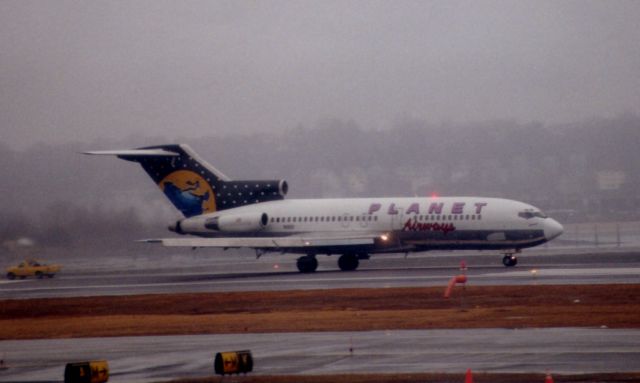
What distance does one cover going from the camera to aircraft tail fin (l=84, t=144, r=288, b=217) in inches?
2445

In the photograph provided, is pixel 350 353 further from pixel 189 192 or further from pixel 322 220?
pixel 189 192

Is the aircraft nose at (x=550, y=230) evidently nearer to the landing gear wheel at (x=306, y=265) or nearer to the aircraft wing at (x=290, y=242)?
the aircraft wing at (x=290, y=242)

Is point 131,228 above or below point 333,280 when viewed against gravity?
above

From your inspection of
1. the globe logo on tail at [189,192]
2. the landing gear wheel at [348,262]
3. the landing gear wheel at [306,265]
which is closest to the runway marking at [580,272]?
the landing gear wheel at [348,262]

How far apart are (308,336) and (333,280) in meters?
22.1

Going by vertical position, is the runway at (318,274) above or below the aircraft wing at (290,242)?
below

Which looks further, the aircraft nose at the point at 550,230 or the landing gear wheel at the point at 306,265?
the landing gear wheel at the point at 306,265

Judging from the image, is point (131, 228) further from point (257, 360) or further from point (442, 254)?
point (257, 360)

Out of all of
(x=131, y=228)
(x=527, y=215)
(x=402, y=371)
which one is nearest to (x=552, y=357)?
(x=402, y=371)

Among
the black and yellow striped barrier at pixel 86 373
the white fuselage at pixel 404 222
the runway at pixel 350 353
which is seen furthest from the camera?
the white fuselage at pixel 404 222

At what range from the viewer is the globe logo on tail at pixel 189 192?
6212 centimetres

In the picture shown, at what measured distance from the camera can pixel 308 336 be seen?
92.4ft

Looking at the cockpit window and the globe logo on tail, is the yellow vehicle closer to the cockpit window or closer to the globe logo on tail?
the globe logo on tail

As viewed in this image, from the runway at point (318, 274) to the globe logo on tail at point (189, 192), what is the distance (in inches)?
148
